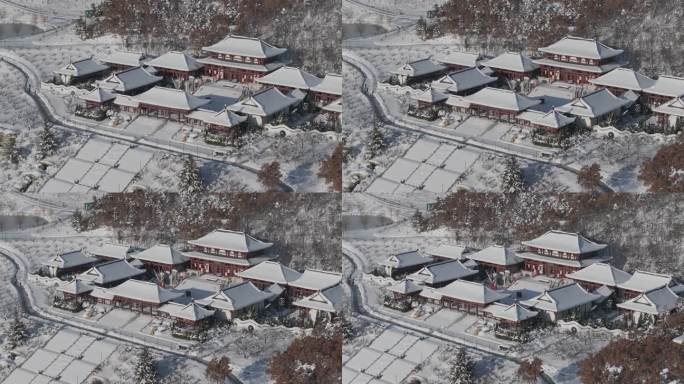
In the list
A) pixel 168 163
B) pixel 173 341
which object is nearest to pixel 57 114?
pixel 168 163

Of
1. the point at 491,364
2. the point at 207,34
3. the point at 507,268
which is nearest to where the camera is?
the point at 491,364

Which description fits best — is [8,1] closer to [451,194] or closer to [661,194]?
[451,194]

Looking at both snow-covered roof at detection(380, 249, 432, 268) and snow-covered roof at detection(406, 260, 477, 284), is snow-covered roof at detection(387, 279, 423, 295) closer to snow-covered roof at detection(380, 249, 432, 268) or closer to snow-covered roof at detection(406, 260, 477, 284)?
snow-covered roof at detection(406, 260, 477, 284)

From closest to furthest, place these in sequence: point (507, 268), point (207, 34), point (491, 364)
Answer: point (491, 364)
point (507, 268)
point (207, 34)

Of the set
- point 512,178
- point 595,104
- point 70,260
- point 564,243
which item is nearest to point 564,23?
point 595,104

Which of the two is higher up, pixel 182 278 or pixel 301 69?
pixel 301 69

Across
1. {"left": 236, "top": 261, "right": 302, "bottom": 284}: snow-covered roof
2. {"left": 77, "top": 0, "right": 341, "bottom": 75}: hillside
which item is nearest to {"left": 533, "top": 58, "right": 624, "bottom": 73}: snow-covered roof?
{"left": 77, "top": 0, "right": 341, "bottom": 75}: hillside
